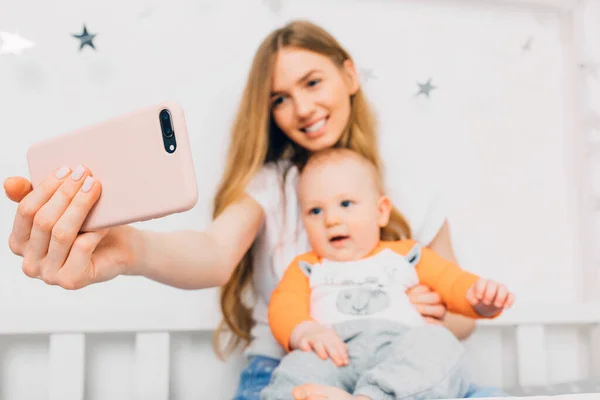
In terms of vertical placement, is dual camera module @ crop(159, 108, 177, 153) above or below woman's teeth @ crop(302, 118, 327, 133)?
below

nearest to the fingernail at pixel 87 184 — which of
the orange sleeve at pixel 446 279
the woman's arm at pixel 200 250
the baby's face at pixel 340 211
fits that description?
the woman's arm at pixel 200 250

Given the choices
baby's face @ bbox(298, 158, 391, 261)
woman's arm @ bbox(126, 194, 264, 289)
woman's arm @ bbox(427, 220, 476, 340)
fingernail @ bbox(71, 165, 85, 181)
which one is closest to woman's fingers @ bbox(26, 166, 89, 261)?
fingernail @ bbox(71, 165, 85, 181)

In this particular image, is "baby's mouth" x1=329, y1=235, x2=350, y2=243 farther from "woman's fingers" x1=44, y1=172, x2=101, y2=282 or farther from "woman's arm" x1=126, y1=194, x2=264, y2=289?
"woman's fingers" x1=44, y1=172, x2=101, y2=282

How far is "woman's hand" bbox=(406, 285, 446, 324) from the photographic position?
0.92 meters

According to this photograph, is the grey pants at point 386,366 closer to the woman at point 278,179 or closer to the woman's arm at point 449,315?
the woman at point 278,179

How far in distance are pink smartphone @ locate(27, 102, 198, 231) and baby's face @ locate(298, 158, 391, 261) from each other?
0.39 meters

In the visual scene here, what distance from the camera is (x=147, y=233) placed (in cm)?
71

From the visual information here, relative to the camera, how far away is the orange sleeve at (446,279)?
90 cm

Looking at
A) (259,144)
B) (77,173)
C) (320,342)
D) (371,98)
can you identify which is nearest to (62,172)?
(77,173)

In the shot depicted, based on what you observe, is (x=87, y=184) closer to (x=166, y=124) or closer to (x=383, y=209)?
(x=166, y=124)

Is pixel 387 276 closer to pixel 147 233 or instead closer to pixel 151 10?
pixel 147 233

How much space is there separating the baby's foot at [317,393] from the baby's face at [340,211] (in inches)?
10.5

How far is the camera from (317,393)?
0.68 meters

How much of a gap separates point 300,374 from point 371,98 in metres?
0.62
